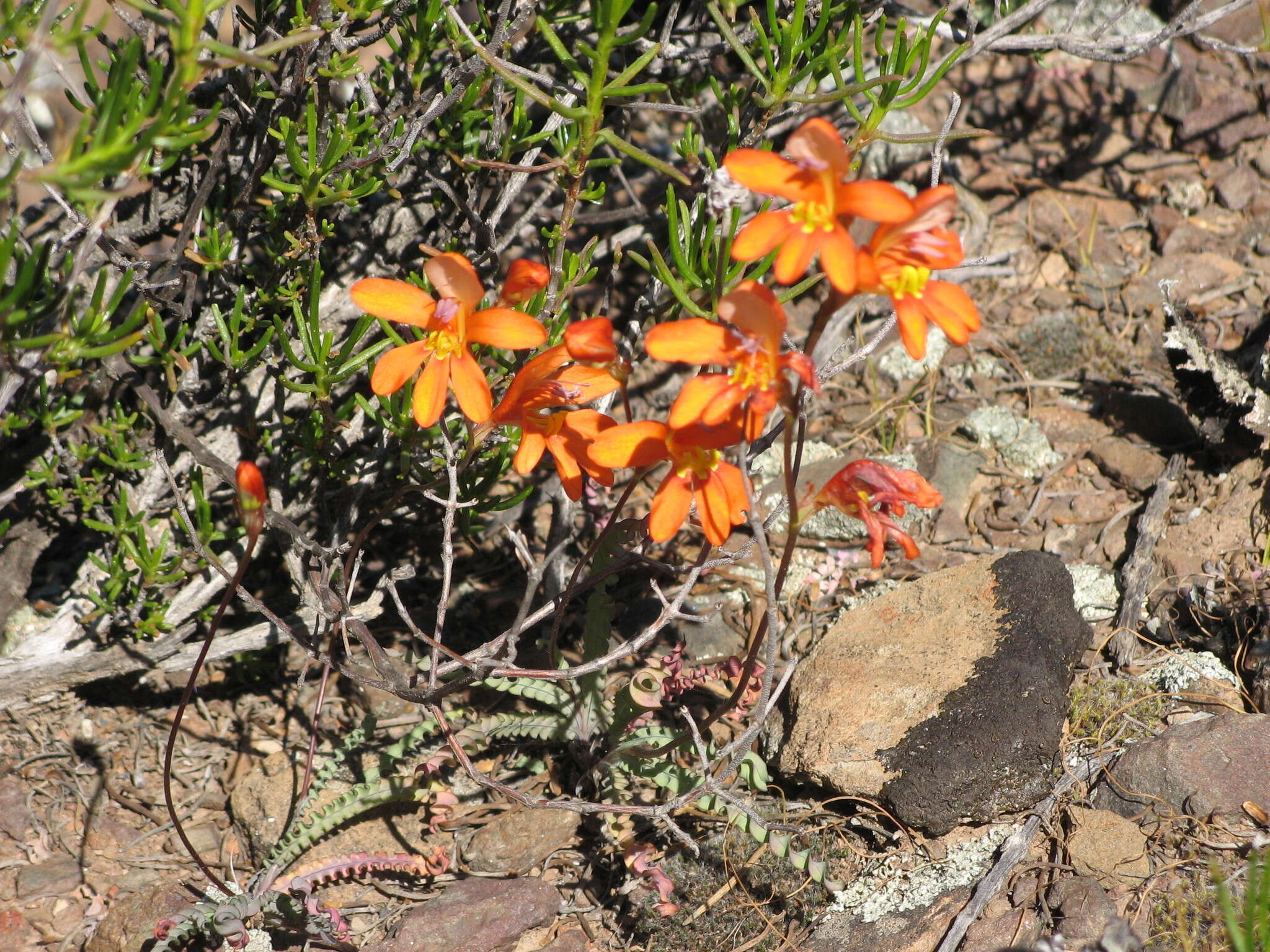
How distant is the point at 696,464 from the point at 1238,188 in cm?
391

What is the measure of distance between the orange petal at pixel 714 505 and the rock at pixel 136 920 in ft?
6.87

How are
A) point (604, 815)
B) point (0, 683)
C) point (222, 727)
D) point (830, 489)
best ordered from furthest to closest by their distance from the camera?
1. point (222, 727)
2. point (0, 683)
3. point (604, 815)
4. point (830, 489)

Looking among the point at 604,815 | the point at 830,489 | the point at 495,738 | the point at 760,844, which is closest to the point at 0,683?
the point at 495,738

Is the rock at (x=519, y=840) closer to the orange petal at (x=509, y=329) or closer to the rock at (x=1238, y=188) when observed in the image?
the orange petal at (x=509, y=329)

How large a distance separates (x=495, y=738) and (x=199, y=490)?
127 centimetres

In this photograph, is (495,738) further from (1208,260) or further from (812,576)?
(1208,260)

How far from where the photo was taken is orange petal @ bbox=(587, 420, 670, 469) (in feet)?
7.20

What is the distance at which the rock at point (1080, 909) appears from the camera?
8.53 ft

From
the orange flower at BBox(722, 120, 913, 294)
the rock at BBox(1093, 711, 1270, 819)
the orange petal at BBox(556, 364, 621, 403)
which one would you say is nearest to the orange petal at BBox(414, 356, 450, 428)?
the orange petal at BBox(556, 364, 621, 403)

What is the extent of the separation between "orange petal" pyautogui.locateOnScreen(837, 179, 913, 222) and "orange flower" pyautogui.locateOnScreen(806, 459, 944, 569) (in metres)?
0.59

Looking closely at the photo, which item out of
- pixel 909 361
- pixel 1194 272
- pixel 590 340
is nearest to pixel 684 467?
pixel 590 340

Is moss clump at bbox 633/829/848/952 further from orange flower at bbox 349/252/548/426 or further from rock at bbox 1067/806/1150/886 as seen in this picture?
orange flower at bbox 349/252/548/426

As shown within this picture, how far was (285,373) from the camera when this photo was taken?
10.4 feet

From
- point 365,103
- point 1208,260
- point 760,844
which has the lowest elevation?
point 760,844
